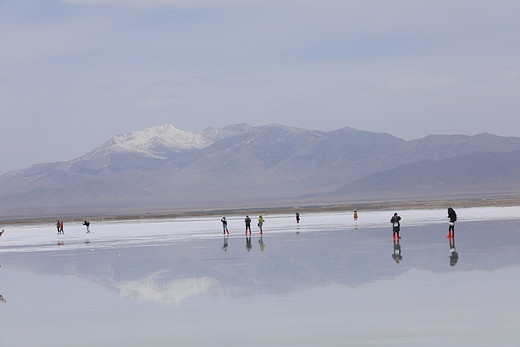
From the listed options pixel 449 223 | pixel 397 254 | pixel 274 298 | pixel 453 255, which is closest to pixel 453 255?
pixel 453 255

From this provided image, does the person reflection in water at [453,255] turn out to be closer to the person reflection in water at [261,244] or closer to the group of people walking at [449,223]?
the group of people walking at [449,223]

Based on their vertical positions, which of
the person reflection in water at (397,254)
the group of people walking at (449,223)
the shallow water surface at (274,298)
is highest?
the group of people walking at (449,223)

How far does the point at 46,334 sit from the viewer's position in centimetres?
1583

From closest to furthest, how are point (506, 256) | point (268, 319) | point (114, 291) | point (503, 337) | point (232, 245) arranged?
point (503, 337) < point (268, 319) < point (114, 291) < point (506, 256) < point (232, 245)

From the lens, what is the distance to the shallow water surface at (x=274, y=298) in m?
14.8

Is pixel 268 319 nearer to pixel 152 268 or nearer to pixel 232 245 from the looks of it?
pixel 152 268

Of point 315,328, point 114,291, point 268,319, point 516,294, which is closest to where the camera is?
point 315,328

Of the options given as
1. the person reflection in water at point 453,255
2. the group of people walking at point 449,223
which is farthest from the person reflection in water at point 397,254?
the person reflection in water at point 453,255

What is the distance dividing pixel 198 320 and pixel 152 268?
39.9 feet

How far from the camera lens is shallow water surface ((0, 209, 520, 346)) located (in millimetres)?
14773

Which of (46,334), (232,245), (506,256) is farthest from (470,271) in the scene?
(232,245)

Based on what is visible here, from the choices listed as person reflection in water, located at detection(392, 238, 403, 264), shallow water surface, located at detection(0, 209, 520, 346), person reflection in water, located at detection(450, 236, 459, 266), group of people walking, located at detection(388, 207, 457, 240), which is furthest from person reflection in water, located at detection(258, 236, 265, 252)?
person reflection in water, located at detection(450, 236, 459, 266)

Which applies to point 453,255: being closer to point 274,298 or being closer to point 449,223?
point 449,223

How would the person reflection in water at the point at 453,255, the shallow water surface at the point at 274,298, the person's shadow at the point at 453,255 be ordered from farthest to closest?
the person reflection in water at the point at 453,255
the person's shadow at the point at 453,255
the shallow water surface at the point at 274,298
